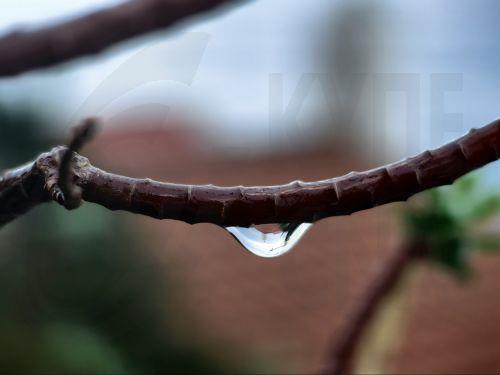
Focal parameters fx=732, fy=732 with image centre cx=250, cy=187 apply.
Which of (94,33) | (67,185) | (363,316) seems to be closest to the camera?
(67,185)

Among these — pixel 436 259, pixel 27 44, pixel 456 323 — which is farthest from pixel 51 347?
pixel 456 323

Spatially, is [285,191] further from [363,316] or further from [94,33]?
[363,316]

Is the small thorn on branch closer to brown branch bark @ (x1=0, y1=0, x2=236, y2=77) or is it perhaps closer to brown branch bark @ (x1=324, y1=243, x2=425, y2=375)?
brown branch bark @ (x1=0, y1=0, x2=236, y2=77)

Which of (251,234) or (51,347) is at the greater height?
(51,347)

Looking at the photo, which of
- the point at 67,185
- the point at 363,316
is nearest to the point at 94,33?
the point at 67,185

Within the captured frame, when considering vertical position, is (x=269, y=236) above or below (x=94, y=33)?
below

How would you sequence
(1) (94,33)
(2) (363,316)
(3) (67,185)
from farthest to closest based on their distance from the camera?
(2) (363,316) → (1) (94,33) → (3) (67,185)

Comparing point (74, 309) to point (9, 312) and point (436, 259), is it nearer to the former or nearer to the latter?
point (9, 312)

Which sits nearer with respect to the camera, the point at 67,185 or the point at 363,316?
the point at 67,185
